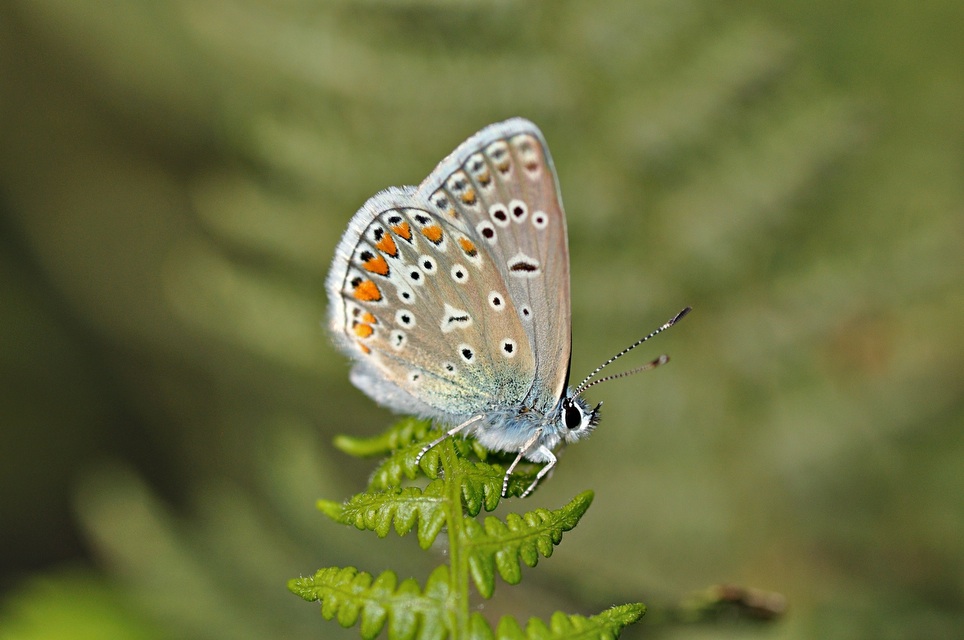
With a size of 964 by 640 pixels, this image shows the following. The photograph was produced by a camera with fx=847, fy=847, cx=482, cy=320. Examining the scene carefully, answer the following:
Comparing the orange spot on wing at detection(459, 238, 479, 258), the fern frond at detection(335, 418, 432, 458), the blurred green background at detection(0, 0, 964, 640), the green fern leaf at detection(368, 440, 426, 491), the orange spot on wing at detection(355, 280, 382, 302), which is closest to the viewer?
the green fern leaf at detection(368, 440, 426, 491)

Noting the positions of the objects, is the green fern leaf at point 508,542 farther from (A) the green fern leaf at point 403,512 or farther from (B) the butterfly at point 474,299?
(B) the butterfly at point 474,299

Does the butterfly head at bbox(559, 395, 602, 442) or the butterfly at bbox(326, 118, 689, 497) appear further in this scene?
the butterfly head at bbox(559, 395, 602, 442)

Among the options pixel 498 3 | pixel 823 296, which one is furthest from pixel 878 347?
pixel 498 3

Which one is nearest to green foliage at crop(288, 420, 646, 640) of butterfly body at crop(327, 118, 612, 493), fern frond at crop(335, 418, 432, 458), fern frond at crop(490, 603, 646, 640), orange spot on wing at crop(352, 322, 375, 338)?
fern frond at crop(490, 603, 646, 640)

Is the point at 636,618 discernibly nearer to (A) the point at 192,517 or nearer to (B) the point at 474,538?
(B) the point at 474,538

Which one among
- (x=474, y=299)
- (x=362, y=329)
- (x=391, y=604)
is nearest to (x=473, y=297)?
(x=474, y=299)

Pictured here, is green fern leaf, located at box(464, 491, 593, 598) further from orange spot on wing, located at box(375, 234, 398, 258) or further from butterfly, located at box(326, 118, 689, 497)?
orange spot on wing, located at box(375, 234, 398, 258)
